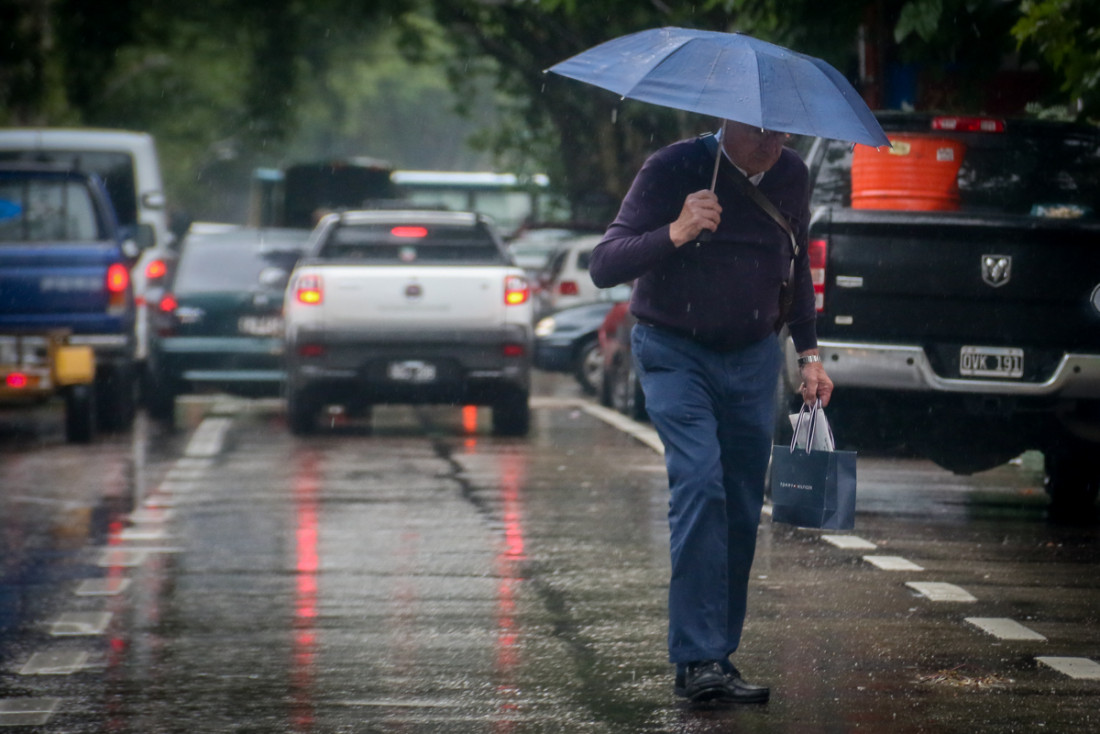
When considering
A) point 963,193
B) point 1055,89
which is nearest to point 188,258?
point 1055,89

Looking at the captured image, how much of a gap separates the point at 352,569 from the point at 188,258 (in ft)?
34.2

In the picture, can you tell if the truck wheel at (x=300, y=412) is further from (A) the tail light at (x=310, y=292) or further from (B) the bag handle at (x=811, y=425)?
(B) the bag handle at (x=811, y=425)

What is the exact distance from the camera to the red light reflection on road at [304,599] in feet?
19.6

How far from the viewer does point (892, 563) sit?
9.02m

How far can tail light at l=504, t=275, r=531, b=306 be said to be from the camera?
15633 millimetres

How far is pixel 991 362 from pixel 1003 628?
9.91 feet

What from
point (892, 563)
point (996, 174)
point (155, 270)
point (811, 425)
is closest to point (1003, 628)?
point (811, 425)

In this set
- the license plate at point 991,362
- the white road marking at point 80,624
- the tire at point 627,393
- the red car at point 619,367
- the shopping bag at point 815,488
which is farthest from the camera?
the red car at point 619,367

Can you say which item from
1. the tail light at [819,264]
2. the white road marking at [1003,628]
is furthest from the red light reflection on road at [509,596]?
the tail light at [819,264]

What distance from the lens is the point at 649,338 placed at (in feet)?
20.2

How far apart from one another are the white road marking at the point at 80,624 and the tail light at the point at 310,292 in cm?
803

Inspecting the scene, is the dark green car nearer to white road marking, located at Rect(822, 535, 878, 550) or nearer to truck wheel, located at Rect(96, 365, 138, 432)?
truck wheel, located at Rect(96, 365, 138, 432)

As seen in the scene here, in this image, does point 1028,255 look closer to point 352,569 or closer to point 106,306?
point 352,569

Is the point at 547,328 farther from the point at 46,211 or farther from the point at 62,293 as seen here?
the point at 62,293
